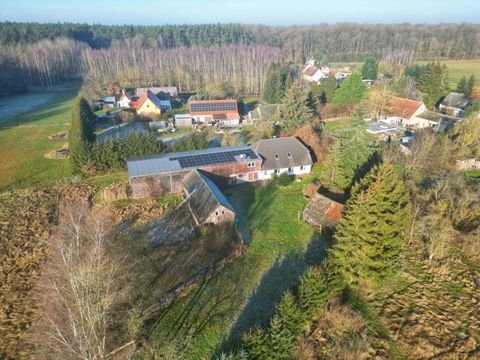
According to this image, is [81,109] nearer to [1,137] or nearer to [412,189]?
[1,137]

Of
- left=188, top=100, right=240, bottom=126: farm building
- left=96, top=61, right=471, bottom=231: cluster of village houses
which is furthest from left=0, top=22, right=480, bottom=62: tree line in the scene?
left=96, top=61, right=471, bottom=231: cluster of village houses

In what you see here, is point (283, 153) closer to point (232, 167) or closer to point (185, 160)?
point (232, 167)

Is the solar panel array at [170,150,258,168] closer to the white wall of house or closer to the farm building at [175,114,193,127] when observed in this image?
the white wall of house

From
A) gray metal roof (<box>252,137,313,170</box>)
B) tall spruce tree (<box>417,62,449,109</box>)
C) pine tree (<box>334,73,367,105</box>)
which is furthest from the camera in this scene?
tall spruce tree (<box>417,62,449,109</box>)

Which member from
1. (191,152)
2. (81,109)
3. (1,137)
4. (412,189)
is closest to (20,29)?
(1,137)

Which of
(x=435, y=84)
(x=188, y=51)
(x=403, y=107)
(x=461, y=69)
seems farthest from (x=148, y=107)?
(x=461, y=69)

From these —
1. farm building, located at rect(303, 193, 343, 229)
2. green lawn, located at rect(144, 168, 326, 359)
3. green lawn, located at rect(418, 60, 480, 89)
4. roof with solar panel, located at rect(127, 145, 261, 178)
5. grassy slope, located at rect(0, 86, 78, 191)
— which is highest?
green lawn, located at rect(418, 60, 480, 89)

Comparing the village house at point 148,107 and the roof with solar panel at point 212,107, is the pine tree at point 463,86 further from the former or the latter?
the village house at point 148,107
